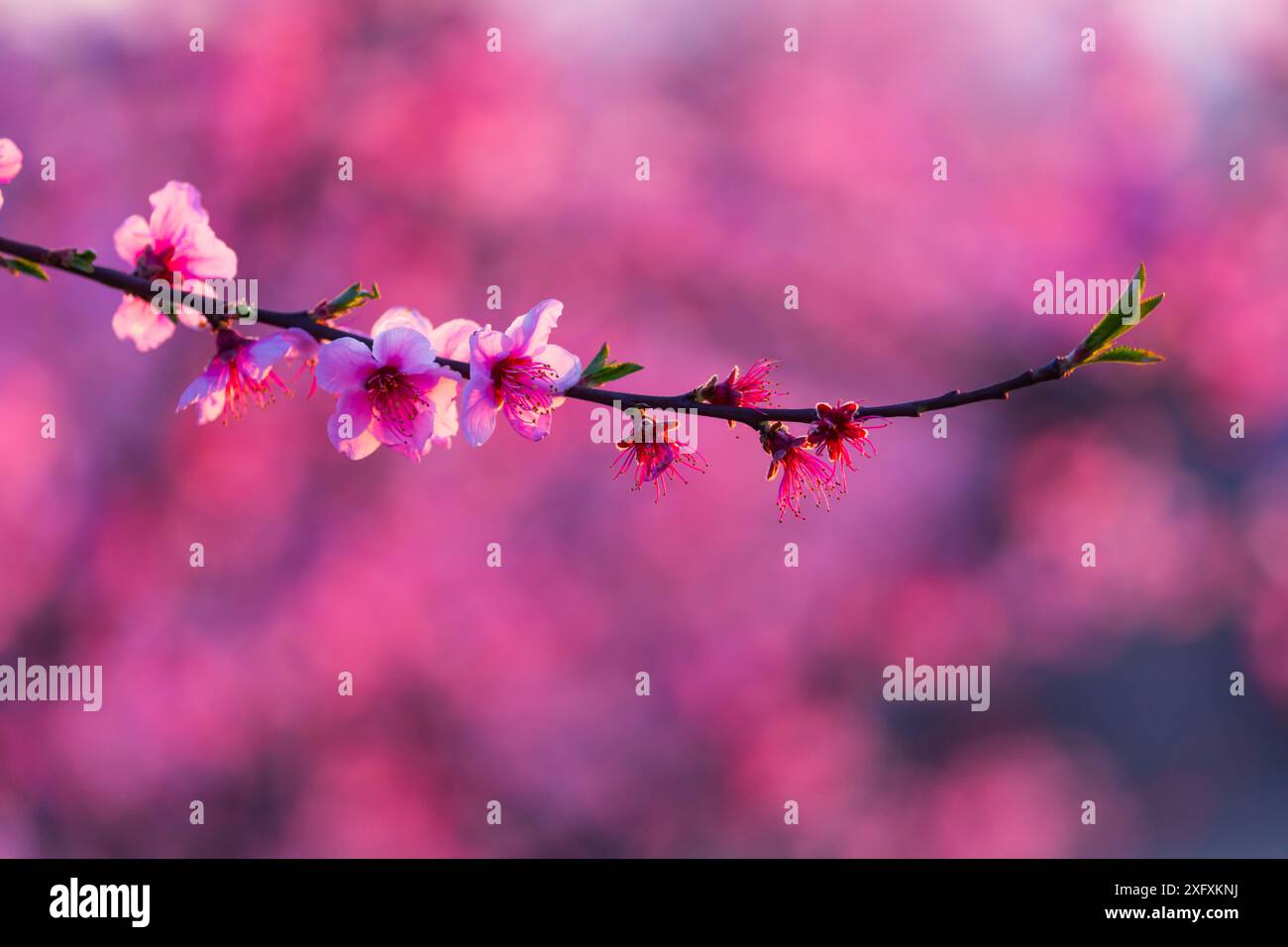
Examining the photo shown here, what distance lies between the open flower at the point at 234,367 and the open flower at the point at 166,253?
0.14 meters

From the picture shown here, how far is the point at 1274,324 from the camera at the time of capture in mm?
4176

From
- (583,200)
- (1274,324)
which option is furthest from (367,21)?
(1274,324)

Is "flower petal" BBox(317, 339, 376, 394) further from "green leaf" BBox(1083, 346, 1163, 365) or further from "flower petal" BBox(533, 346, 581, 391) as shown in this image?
"green leaf" BBox(1083, 346, 1163, 365)

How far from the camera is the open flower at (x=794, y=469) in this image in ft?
3.30

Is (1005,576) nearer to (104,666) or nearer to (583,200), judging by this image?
(583,200)

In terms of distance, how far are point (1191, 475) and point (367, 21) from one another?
13.4 feet

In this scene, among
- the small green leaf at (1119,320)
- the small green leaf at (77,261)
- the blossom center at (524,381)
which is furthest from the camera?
the blossom center at (524,381)

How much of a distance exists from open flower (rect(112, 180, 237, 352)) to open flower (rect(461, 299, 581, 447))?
15.3 inches

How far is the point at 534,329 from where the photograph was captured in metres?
1.05

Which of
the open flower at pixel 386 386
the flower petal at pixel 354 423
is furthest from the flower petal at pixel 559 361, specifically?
the flower petal at pixel 354 423

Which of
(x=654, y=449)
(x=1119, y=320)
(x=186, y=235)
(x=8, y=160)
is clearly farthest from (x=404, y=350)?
Answer: (x=1119, y=320)

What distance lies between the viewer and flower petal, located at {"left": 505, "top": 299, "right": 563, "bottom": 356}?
Answer: 104 centimetres

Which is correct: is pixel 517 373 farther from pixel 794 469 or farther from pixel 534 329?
pixel 794 469

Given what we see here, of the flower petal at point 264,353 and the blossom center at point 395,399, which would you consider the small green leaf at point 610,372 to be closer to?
the blossom center at point 395,399
